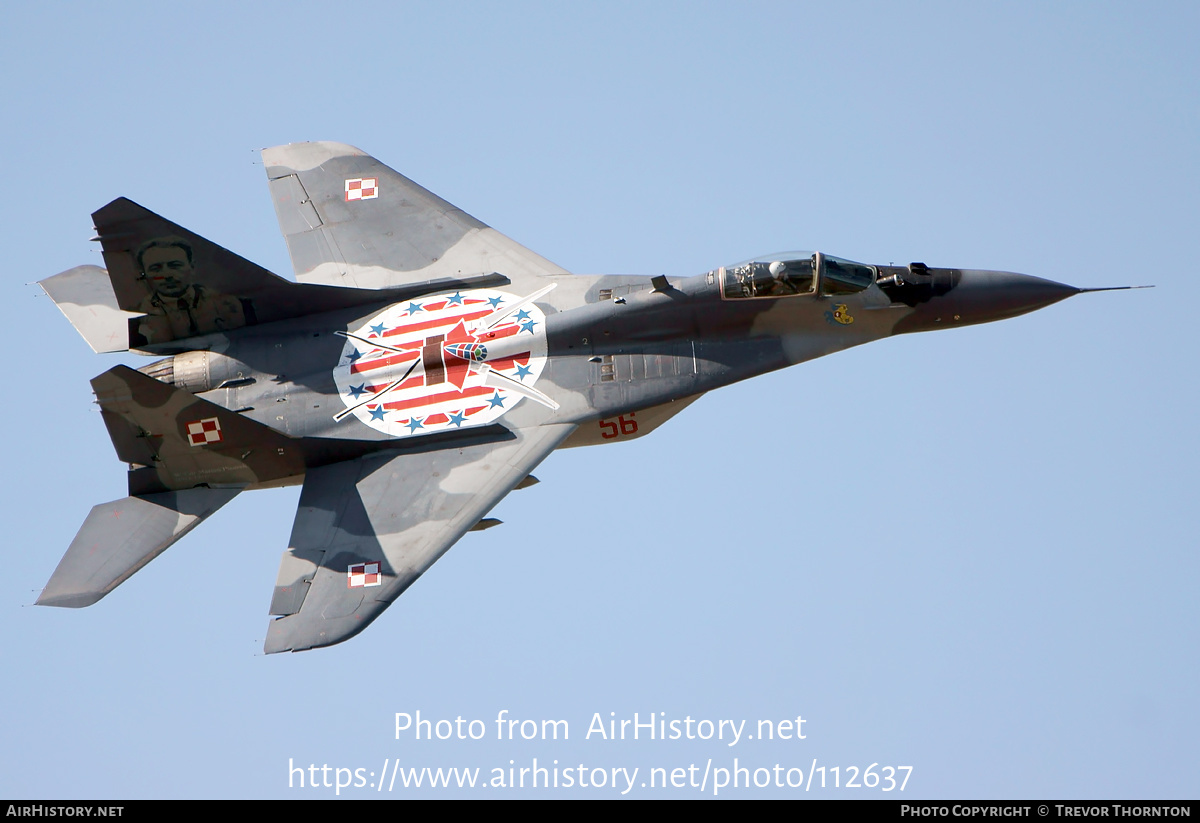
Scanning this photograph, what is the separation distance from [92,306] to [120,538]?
435cm

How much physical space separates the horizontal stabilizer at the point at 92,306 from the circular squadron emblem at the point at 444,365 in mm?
3653

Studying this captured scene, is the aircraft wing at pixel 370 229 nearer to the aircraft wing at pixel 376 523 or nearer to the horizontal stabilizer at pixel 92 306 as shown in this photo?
the horizontal stabilizer at pixel 92 306

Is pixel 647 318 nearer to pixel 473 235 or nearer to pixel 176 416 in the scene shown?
pixel 473 235

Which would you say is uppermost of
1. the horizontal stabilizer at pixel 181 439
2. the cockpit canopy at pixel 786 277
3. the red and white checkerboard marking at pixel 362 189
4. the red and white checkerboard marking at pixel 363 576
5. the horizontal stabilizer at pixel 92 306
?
the red and white checkerboard marking at pixel 362 189

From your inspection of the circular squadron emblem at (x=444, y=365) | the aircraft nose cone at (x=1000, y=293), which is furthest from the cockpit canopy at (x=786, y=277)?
the circular squadron emblem at (x=444, y=365)

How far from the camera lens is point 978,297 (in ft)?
79.3

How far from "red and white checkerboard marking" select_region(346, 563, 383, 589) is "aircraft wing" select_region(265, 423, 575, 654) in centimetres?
1

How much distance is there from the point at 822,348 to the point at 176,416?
9266 mm

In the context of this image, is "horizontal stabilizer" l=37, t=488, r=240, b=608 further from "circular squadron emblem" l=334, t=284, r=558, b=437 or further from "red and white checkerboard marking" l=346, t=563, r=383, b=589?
"red and white checkerboard marking" l=346, t=563, r=383, b=589

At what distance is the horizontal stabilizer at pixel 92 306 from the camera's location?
25.6 meters

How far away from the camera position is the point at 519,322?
24.3 metres

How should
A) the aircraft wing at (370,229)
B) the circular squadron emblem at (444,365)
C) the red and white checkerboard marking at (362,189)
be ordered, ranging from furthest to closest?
the red and white checkerboard marking at (362,189), the aircraft wing at (370,229), the circular squadron emblem at (444,365)

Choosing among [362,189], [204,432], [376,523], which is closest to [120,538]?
[204,432]
